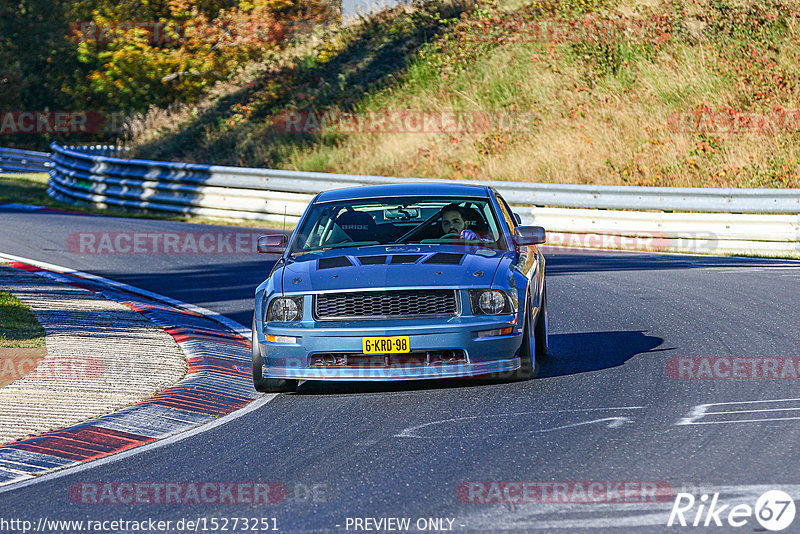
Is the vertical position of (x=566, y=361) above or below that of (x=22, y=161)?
below

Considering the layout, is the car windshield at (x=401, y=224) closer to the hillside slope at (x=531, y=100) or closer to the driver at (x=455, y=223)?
the driver at (x=455, y=223)

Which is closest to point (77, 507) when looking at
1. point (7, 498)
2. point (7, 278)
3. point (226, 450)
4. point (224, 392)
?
point (7, 498)

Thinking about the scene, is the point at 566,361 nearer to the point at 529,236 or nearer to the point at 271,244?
the point at 529,236

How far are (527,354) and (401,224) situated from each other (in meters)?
1.84

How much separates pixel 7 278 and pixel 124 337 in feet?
15.3

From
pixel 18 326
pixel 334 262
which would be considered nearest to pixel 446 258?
pixel 334 262

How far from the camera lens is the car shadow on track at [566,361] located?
8797mm

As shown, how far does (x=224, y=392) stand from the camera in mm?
8898

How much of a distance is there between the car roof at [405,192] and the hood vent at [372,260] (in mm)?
1127

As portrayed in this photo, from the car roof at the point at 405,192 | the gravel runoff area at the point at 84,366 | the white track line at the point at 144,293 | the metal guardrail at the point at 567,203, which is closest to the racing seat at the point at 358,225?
the car roof at the point at 405,192

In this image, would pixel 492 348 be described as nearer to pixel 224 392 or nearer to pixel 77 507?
pixel 224 392

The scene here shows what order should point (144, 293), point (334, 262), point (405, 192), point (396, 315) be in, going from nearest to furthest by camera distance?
point (396, 315) < point (334, 262) < point (405, 192) < point (144, 293)

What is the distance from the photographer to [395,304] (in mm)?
8297

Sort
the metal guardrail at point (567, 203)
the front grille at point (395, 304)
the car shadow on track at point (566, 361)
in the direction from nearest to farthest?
the front grille at point (395, 304) < the car shadow on track at point (566, 361) < the metal guardrail at point (567, 203)
